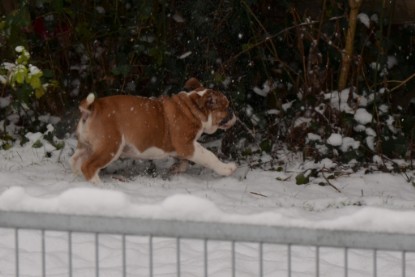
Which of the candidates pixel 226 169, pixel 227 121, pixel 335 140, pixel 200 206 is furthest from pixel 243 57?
pixel 200 206

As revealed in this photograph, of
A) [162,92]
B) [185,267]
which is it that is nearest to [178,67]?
[162,92]

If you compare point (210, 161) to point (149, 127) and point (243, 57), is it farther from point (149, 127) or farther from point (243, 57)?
point (243, 57)

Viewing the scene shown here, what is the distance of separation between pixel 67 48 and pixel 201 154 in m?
2.24

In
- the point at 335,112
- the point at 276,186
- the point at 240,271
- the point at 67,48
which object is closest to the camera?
the point at 240,271

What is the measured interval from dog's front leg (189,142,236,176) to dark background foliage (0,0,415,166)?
2.32ft

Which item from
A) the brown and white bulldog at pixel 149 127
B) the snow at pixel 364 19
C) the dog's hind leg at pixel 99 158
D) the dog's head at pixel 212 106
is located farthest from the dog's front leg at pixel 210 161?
the snow at pixel 364 19

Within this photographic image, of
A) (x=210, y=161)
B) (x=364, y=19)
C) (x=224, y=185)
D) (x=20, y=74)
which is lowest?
(x=224, y=185)

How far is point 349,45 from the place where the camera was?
799 cm

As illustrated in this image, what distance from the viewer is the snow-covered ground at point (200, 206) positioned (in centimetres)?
273

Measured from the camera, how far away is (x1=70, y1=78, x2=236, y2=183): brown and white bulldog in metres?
6.74

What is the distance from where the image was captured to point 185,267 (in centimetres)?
475

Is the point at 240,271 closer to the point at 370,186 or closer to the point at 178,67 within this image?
the point at 370,186

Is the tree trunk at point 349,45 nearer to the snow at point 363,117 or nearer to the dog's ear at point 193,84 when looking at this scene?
the snow at point 363,117

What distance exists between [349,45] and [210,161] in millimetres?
1786
